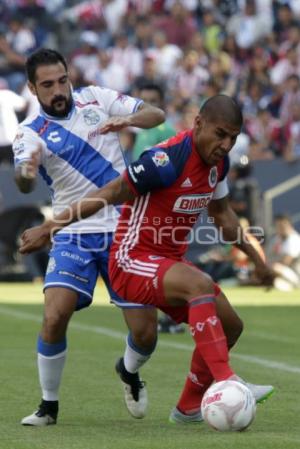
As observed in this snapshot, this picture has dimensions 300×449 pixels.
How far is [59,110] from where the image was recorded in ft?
26.3

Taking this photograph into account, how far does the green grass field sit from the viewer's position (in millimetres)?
6742

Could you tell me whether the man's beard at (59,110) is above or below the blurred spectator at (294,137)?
above

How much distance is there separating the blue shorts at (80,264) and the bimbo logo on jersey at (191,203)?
784 millimetres

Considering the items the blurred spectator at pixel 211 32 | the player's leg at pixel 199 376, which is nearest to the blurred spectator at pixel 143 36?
the blurred spectator at pixel 211 32

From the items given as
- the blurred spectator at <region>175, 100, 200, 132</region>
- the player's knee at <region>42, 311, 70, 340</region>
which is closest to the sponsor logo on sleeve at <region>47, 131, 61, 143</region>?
the player's knee at <region>42, 311, 70, 340</region>

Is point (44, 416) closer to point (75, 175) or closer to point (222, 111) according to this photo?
point (75, 175)

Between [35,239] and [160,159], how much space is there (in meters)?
0.82

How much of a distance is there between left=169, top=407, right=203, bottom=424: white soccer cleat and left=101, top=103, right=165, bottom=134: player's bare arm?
171 cm

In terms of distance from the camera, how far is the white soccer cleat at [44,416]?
7.39 meters

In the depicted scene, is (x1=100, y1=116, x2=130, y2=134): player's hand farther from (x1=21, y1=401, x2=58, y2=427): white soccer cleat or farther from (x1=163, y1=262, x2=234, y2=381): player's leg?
(x1=21, y1=401, x2=58, y2=427): white soccer cleat

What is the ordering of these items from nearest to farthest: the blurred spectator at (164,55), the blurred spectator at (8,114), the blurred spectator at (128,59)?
the blurred spectator at (8,114) < the blurred spectator at (164,55) < the blurred spectator at (128,59)

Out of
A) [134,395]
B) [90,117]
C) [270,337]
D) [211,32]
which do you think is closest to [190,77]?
[211,32]

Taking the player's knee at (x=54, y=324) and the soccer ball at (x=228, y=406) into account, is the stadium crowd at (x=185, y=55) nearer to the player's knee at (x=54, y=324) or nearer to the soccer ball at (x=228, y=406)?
the player's knee at (x=54, y=324)

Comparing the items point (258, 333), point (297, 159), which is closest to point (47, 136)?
point (258, 333)
